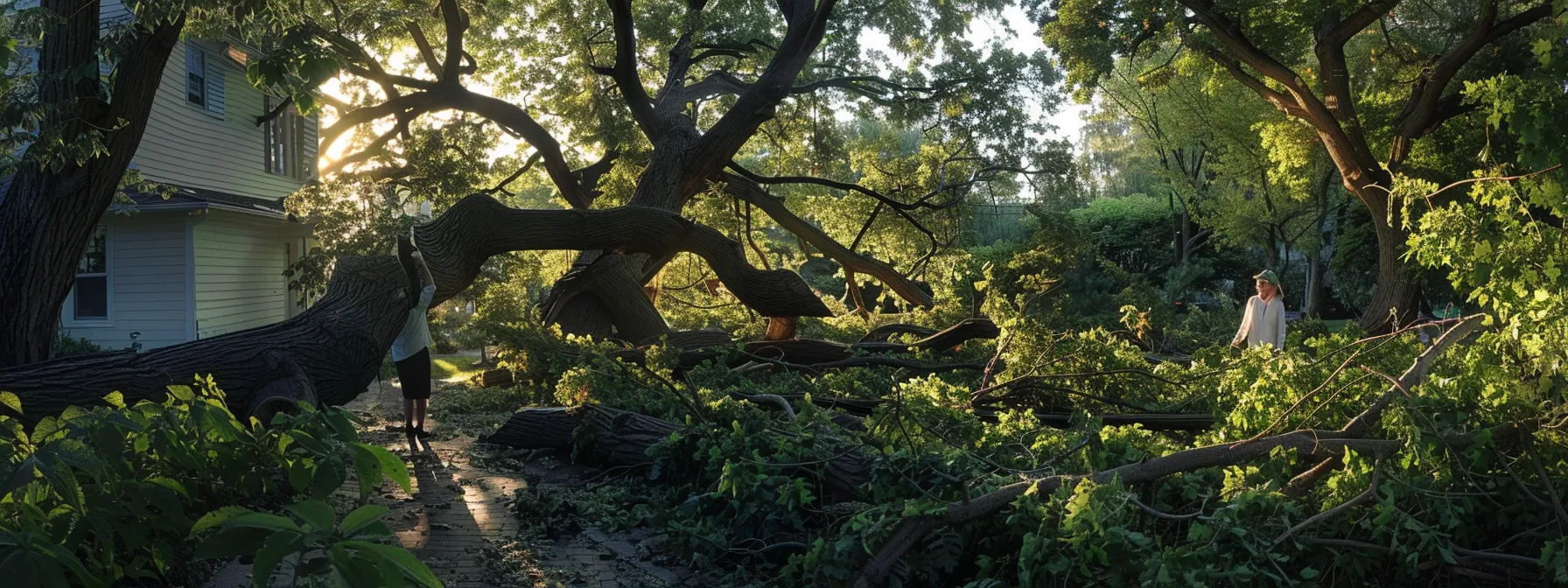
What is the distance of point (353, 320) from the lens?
7.95 meters

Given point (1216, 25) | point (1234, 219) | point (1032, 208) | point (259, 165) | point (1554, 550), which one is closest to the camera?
point (1554, 550)

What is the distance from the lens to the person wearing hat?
32.2ft

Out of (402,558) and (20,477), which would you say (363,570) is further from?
(20,477)

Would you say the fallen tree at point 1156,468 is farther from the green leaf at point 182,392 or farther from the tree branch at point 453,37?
the tree branch at point 453,37

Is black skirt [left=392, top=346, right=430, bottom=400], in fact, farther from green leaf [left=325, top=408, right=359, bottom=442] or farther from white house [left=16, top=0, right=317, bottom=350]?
white house [left=16, top=0, right=317, bottom=350]

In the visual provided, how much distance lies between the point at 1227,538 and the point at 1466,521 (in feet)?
4.15

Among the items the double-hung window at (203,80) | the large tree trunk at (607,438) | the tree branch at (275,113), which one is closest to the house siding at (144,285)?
the double-hung window at (203,80)

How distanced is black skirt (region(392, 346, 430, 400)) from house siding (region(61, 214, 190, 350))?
1140 cm

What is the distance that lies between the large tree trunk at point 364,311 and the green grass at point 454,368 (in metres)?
6.91

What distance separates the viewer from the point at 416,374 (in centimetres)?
874

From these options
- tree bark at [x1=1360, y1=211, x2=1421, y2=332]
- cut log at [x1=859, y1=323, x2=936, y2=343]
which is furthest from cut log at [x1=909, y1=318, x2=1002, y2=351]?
tree bark at [x1=1360, y1=211, x2=1421, y2=332]

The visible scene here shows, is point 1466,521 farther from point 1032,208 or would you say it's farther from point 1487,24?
point 1487,24

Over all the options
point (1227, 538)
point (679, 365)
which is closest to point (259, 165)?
point (679, 365)

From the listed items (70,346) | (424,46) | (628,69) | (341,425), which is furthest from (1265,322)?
(70,346)
